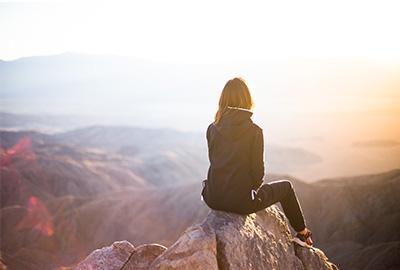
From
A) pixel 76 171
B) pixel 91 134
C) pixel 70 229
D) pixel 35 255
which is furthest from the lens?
pixel 91 134

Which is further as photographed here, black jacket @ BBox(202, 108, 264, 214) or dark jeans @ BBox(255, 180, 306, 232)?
dark jeans @ BBox(255, 180, 306, 232)

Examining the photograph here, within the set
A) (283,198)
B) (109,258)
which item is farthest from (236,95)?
(109,258)

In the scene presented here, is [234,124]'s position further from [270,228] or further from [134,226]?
[134,226]

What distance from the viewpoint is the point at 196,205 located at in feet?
165

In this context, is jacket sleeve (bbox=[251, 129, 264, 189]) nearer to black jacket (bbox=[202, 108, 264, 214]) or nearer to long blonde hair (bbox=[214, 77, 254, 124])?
black jacket (bbox=[202, 108, 264, 214])

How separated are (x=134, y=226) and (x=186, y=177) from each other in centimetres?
6344

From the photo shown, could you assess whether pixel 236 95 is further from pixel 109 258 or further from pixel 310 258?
pixel 109 258

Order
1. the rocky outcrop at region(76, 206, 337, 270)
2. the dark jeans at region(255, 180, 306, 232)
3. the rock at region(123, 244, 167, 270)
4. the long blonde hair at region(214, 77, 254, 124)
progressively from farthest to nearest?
the rock at region(123, 244, 167, 270) → the dark jeans at region(255, 180, 306, 232) → the long blonde hair at region(214, 77, 254, 124) → the rocky outcrop at region(76, 206, 337, 270)

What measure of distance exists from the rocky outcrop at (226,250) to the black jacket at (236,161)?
0.96 ft

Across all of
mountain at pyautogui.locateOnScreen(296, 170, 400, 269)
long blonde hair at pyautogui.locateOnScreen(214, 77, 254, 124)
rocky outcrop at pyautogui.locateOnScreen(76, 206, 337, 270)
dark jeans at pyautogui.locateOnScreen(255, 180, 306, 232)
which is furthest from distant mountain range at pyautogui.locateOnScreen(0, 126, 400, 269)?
long blonde hair at pyautogui.locateOnScreen(214, 77, 254, 124)

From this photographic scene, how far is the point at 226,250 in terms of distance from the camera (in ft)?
19.1

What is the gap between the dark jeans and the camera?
20.9ft

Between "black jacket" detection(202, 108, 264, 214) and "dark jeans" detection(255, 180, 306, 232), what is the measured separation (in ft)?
0.83

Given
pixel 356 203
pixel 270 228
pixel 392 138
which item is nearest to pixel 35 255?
pixel 356 203
